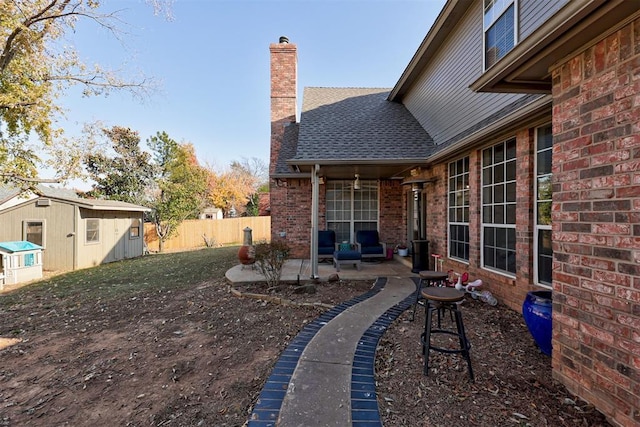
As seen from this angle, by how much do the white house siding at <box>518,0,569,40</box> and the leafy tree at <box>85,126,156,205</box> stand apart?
1763cm

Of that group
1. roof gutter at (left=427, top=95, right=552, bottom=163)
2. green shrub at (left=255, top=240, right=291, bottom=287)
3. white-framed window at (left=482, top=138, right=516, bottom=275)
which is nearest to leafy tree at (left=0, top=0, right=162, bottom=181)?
green shrub at (left=255, top=240, right=291, bottom=287)

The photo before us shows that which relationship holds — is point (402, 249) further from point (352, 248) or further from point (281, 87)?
point (281, 87)

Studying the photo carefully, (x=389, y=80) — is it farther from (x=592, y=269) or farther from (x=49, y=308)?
(x=49, y=308)

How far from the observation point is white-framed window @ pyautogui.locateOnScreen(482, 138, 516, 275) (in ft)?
15.2

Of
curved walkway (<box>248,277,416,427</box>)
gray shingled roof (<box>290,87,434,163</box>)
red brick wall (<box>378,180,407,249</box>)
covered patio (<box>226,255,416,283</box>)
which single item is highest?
gray shingled roof (<box>290,87,434,163</box>)

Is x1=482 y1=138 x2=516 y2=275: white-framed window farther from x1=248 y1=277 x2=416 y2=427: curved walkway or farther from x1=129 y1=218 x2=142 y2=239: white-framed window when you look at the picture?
x1=129 y1=218 x2=142 y2=239: white-framed window

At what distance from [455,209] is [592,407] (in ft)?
14.8

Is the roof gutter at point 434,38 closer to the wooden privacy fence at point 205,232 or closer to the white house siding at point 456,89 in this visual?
the white house siding at point 456,89

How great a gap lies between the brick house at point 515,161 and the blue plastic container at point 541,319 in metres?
0.40

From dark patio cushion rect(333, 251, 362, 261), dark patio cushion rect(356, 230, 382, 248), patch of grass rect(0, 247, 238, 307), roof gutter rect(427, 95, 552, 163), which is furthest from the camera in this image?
dark patio cushion rect(356, 230, 382, 248)

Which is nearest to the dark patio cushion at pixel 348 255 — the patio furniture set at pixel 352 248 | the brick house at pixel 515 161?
the patio furniture set at pixel 352 248

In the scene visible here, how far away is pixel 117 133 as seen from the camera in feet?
51.5

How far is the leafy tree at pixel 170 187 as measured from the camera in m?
16.0

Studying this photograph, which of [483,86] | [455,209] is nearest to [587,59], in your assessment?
[483,86]
